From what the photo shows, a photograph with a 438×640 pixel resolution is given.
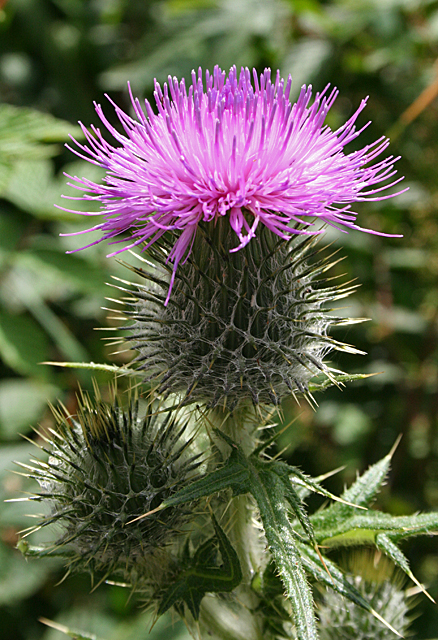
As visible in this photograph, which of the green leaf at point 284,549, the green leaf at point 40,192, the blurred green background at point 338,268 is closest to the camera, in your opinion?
the green leaf at point 284,549

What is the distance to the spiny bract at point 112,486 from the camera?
79.4 inches

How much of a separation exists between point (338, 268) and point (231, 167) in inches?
122

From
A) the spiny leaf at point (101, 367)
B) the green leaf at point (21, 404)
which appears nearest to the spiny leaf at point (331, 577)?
the spiny leaf at point (101, 367)

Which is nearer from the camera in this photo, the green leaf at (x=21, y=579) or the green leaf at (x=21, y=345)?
the green leaf at (x=21, y=345)

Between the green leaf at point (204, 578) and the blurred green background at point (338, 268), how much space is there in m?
1.58

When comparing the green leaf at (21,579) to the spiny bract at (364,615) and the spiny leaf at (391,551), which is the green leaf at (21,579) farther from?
the spiny leaf at (391,551)

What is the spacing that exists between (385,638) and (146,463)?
1.32 m

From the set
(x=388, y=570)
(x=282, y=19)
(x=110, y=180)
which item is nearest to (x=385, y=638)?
(x=388, y=570)

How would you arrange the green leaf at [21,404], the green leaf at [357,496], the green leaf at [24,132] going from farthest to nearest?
the green leaf at [21,404]
the green leaf at [24,132]
the green leaf at [357,496]

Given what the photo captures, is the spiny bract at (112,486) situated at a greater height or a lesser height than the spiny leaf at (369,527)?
greater

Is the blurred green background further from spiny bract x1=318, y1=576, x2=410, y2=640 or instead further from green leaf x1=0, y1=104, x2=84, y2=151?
spiny bract x1=318, y1=576, x2=410, y2=640

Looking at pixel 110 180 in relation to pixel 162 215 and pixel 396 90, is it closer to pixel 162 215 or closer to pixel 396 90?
pixel 162 215

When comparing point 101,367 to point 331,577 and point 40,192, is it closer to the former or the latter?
point 331,577

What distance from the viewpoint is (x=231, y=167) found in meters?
1.83
